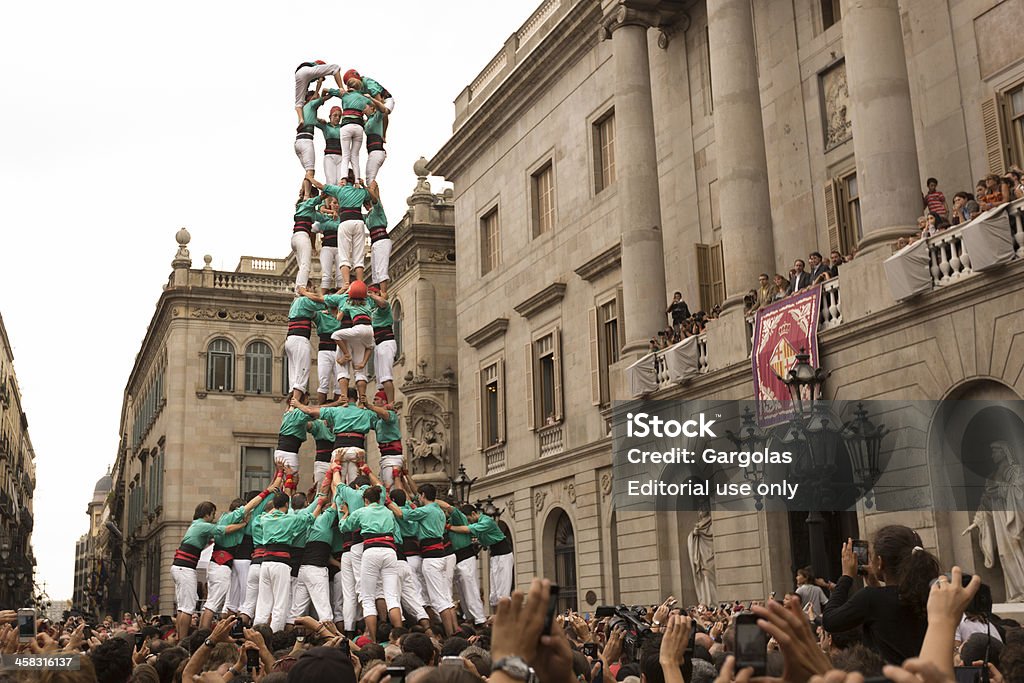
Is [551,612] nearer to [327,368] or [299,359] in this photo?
[327,368]

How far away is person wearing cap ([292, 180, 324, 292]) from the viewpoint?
76.5 feet

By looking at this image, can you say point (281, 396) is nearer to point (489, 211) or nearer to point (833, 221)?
point (489, 211)

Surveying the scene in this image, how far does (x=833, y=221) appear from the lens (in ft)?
74.9

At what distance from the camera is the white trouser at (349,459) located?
20.9 m

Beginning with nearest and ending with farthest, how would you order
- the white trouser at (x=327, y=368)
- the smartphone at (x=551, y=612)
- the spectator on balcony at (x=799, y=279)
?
the smartphone at (x=551, y=612), the spectator on balcony at (x=799, y=279), the white trouser at (x=327, y=368)

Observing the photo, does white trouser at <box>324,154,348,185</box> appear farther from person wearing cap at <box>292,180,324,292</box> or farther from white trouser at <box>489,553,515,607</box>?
white trouser at <box>489,553,515,607</box>

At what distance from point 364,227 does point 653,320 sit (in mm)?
7200

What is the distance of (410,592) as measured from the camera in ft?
58.3

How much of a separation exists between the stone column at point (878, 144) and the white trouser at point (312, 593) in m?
9.43

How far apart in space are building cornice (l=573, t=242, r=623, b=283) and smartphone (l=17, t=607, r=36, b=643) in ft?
73.9

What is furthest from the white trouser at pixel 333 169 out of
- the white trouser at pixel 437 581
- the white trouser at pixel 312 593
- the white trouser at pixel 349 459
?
the white trouser at pixel 437 581

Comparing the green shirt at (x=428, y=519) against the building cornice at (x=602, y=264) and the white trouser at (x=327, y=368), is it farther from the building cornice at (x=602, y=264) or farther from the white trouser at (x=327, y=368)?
the building cornice at (x=602, y=264)

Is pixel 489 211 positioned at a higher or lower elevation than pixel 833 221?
higher

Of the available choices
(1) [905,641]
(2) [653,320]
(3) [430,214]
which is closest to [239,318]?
(3) [430,214]
